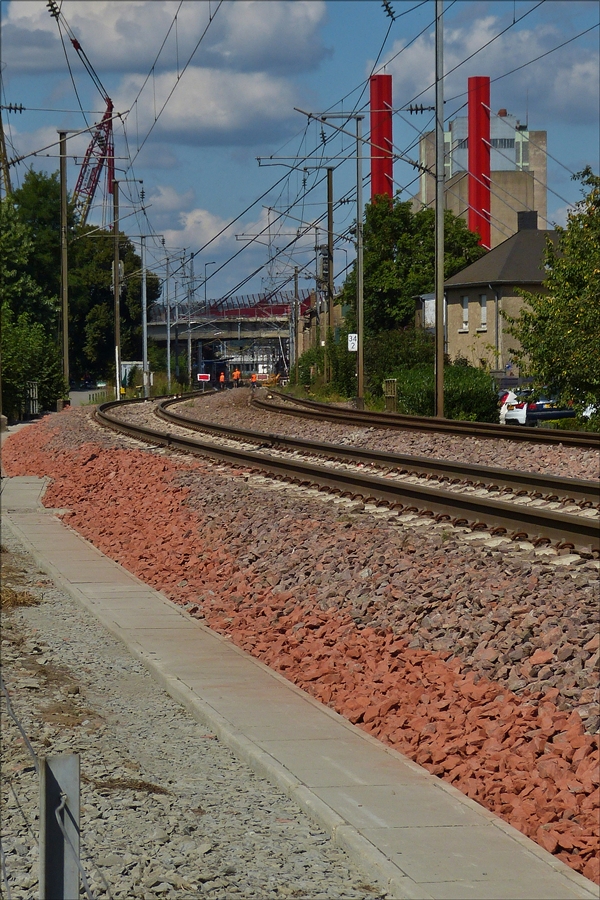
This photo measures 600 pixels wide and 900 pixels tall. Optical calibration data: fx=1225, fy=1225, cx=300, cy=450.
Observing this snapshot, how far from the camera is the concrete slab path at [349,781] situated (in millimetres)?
4688

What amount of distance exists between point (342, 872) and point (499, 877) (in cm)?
62

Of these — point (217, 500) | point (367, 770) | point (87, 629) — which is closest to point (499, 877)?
point (367, 770)

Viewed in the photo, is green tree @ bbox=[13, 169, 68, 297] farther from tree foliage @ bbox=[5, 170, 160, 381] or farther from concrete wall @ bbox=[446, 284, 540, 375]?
concrete wall @ bbox=[446, 284, 540, 375]

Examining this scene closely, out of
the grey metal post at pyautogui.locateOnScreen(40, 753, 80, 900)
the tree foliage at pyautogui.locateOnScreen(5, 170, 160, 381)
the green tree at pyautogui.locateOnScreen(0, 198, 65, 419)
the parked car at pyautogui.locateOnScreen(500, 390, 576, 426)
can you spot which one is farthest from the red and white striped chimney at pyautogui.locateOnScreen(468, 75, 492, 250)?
the grey metal post at pyautogui.locateOnScreen(40, 753, 80, 900)

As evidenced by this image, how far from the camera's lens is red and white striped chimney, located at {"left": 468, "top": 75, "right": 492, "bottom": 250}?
9050cm

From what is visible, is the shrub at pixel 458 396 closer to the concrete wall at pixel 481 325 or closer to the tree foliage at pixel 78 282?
the concrete wall at pixel 481 325

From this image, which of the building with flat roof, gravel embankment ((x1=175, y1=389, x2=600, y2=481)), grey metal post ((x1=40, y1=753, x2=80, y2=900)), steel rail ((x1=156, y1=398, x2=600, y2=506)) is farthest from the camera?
the building with flat roof

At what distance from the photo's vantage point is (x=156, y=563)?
13.1 meters

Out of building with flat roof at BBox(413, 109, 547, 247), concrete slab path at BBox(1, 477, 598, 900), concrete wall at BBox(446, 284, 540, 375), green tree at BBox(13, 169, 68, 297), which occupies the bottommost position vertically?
concrete slab path at BBox(1, 477, 598, 900)

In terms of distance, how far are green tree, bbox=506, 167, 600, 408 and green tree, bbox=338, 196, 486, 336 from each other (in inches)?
1831

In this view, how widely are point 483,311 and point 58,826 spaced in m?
65.5

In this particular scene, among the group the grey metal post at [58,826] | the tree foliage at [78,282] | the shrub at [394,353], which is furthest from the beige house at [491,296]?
the grey metal post at [58,826]

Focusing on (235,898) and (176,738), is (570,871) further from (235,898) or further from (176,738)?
(176,738)

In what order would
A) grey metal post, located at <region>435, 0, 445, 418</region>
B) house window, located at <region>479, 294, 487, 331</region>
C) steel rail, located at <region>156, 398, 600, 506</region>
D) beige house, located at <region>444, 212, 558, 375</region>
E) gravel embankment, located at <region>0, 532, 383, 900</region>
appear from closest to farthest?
gravel embankment, located at <region>0, 532, 383, 900</region>, steel rail, located at <region>156, 398, 600, 506</region>, grey metal post, located at <region>435, 0, 445, 418</region>, beige house, located at <region>444, 212, 558, 375</region>, house window, located at <region>479, 294, 487, 331</region>
